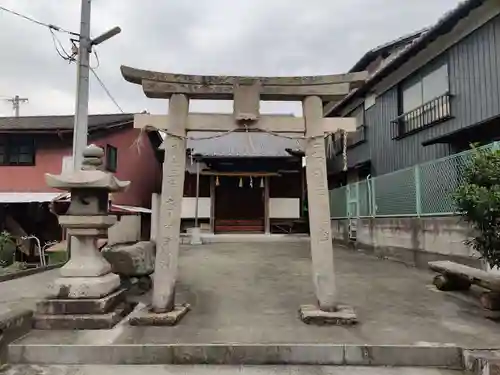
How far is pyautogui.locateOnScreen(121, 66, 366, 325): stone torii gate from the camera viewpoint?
5.65 meters

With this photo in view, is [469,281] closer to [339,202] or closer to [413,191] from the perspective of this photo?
[413,191]

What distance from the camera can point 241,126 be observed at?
5.86 meters

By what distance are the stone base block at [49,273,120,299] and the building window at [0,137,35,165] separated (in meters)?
13.4

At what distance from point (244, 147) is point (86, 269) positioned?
54.8 ft

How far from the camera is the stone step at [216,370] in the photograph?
4180 mm

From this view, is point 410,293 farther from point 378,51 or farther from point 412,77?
point 378,51

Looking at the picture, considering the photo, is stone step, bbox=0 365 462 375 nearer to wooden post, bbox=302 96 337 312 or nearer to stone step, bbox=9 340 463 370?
stone step, bbox=9 340 463 370

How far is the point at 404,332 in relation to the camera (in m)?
4.93

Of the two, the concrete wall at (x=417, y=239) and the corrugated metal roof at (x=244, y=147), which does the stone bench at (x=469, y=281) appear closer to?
the concrete wall at (x=417, y=239)

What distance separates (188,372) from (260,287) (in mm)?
3737

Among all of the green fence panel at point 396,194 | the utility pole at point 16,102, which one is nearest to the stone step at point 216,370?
the green fence panel at point 396,194

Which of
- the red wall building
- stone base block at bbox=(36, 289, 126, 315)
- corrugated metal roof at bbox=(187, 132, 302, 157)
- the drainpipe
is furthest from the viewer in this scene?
corrugated metal roof at bbox=(187, 132, 302, 157)

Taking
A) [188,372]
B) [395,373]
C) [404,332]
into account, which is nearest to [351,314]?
[404,332]

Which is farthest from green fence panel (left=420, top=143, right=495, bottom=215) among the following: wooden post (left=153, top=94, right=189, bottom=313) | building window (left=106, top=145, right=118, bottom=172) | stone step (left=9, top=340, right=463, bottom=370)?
building window (left=106, top=145, right=118, bottom=172)
